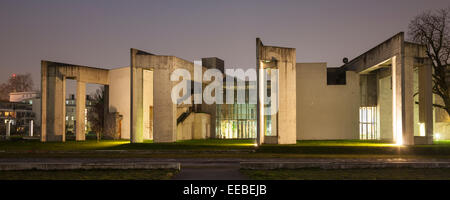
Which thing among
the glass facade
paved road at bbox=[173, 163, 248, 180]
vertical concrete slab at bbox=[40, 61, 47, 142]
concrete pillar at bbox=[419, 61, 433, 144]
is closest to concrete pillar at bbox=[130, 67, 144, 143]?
vertical concrete slab at bbox=[40, 61, 47, 142]

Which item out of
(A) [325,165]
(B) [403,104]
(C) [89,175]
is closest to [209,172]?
(C) [89,175]

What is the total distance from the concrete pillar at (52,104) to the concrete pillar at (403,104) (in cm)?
3010

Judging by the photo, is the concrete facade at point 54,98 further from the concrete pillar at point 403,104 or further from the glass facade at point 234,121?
the concrete pillar at point 403,104

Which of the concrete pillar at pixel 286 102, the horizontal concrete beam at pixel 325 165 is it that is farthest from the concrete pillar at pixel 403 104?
the horizontal concrete beam at pixel 325 165

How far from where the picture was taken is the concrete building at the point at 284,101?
31.0 m

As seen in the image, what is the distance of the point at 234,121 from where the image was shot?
47.6 meters

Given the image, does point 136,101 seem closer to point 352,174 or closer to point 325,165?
point 325,165

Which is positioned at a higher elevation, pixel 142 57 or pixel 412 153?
pixel 142 57

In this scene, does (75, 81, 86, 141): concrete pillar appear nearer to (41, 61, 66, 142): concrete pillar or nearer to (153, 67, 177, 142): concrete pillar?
(41, 61, 66, 142): concrete pillar

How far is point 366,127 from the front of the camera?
41.2 meters
